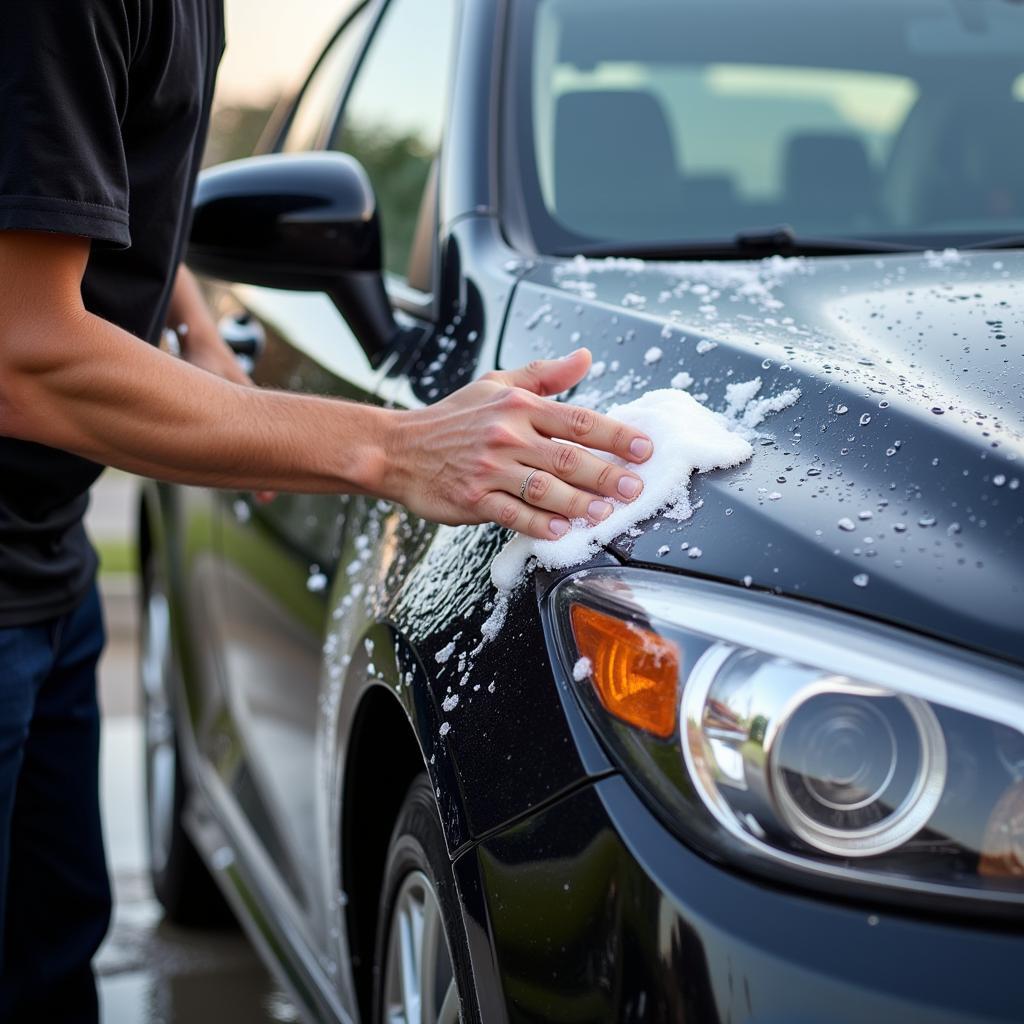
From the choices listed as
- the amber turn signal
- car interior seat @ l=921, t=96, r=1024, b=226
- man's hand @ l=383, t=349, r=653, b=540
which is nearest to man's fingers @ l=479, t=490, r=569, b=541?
man's hand @ l=383, t=349, r=653, b=540

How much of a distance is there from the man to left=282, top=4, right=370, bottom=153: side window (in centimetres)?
127

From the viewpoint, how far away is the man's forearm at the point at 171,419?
137cm

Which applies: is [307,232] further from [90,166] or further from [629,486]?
[629,486]

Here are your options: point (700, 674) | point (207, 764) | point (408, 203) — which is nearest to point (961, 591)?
point (700, 674)

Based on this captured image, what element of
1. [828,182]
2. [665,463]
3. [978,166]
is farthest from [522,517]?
[978,166]

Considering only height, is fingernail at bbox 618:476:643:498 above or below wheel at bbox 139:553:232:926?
above

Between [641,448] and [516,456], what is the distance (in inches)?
4.7

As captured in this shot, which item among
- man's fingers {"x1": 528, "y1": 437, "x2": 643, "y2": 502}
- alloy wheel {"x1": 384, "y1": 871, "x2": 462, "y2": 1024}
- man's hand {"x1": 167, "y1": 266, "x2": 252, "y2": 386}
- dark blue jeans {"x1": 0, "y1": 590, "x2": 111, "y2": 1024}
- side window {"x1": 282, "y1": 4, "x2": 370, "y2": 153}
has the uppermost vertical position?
man's fingers {"x1": 528, "y1": 437, "x2": 643, "y2": 502}

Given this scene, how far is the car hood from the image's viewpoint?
1.09 meters

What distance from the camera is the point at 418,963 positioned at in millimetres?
1518

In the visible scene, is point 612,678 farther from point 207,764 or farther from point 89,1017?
point 207,764

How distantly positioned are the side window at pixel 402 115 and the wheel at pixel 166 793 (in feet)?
3.43

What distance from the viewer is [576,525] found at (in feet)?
4.17

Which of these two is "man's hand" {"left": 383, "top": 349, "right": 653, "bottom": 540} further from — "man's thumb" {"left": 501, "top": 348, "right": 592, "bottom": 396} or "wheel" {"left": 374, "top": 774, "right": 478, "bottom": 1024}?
"wheel" {"left": 374, "top": 774, "right": 478, "bottom": 1024}
